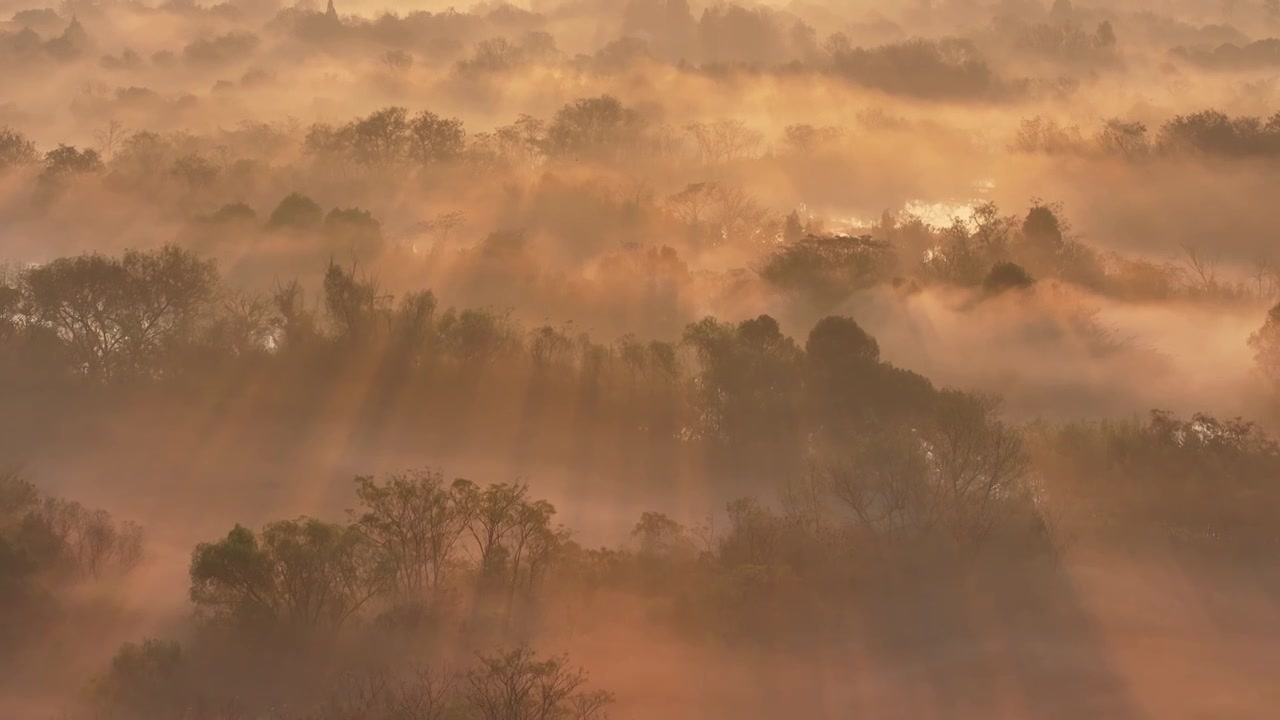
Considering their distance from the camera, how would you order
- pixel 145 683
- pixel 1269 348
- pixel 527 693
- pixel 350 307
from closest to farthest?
pixel 527 693 < pixel 145 683 < pixel 1269 348 < pixel 350 307

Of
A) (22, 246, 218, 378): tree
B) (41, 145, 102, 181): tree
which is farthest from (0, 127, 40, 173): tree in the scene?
(22, 246, 218, 378): tree

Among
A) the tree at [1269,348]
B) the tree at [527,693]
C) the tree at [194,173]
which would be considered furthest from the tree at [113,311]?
the tree at [1269,348]

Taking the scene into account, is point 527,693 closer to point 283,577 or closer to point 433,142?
point 283,577

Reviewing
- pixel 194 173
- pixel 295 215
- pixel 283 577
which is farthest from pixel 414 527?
pixel 194 173

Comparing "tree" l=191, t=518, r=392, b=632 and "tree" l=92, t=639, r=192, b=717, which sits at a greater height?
"tree" l=191, t=518, r=392, b=632

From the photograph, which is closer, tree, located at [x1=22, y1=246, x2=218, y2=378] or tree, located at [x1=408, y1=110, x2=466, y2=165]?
tree, located at [x1=22, y1=246, x2=218, y2=378]

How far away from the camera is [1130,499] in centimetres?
5300

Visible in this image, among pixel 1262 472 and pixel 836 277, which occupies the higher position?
pixel 836 277

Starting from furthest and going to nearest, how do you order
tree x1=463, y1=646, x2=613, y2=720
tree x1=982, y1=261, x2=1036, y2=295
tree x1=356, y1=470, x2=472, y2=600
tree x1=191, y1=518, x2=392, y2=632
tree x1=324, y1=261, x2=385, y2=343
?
tree x1=982, y1=261, x2=1036, y2=295
tree x1=324, y1=261, x2=385, y2=343
tree x1=356, y1=470, x2=472, y2=600
tree x1=191, y1=518, x2=392, y2=632
tree x1=463, y1=646, x2=613, y2=720

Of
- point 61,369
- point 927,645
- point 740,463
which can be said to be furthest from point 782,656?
point 61,369

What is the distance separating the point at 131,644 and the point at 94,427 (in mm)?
26425

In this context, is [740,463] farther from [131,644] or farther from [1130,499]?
[131,644]

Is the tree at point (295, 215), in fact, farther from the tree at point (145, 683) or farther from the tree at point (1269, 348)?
the tree at point (1269, 348)

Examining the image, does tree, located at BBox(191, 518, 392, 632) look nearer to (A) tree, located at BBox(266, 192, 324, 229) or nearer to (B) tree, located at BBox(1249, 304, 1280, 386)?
(B) tree, located at BBox(1249, 304, 1280, 386)
